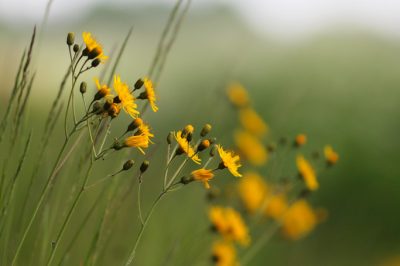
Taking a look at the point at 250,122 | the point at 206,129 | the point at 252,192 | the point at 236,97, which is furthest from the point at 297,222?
the point at 206,129

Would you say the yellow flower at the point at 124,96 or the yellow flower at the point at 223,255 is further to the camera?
the yellow flower at the point at 223,255

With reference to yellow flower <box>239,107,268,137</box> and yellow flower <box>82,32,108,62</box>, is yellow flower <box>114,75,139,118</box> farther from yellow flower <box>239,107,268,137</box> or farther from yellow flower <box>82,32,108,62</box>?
yellow flower <box>239,107,268,137</box>

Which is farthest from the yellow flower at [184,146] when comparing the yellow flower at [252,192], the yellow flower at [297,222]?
the yellow flower at [297,222]

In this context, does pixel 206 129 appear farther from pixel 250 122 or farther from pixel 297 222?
pixel 297 222

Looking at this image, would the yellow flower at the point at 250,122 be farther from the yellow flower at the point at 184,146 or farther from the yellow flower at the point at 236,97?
the yellow flower at the point at 184,146

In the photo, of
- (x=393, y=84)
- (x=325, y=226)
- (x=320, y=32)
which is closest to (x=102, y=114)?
(x=325, y=226)

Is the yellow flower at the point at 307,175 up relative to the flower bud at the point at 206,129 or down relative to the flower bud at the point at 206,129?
down
